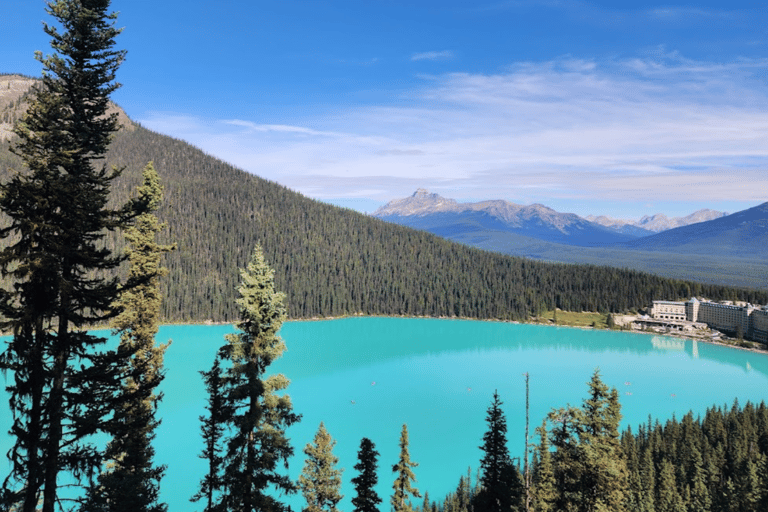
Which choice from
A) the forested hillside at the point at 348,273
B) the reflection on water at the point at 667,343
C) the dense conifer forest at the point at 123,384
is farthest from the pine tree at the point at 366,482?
the forested hillside at the point at 348,273

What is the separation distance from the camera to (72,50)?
30.1 feet

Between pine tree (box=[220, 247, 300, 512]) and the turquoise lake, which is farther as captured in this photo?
the turquoise lake

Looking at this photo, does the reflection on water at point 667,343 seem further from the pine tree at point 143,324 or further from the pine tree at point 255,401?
the pine tree at point 143,324

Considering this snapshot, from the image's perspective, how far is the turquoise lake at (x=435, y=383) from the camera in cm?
4806

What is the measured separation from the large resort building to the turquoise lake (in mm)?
13748

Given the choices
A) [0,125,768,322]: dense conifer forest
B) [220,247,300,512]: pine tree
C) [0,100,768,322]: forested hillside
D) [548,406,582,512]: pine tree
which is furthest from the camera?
[0,100,768,322]: forested hillside

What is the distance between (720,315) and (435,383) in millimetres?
108546

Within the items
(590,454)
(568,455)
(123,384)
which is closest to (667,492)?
(568,455)

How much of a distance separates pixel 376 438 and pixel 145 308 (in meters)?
40.0

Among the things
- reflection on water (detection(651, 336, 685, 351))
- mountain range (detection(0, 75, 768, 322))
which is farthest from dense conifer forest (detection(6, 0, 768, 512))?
mountain range (detection(0, 75, 768, 322))

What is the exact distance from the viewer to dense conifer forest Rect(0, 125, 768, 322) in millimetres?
153750

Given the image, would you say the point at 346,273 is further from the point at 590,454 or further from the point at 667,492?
the point at 590,454

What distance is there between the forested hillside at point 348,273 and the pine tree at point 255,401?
132 meters

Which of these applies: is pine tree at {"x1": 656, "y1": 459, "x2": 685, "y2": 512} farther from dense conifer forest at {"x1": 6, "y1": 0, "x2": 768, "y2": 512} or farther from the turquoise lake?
the turquoise lake
